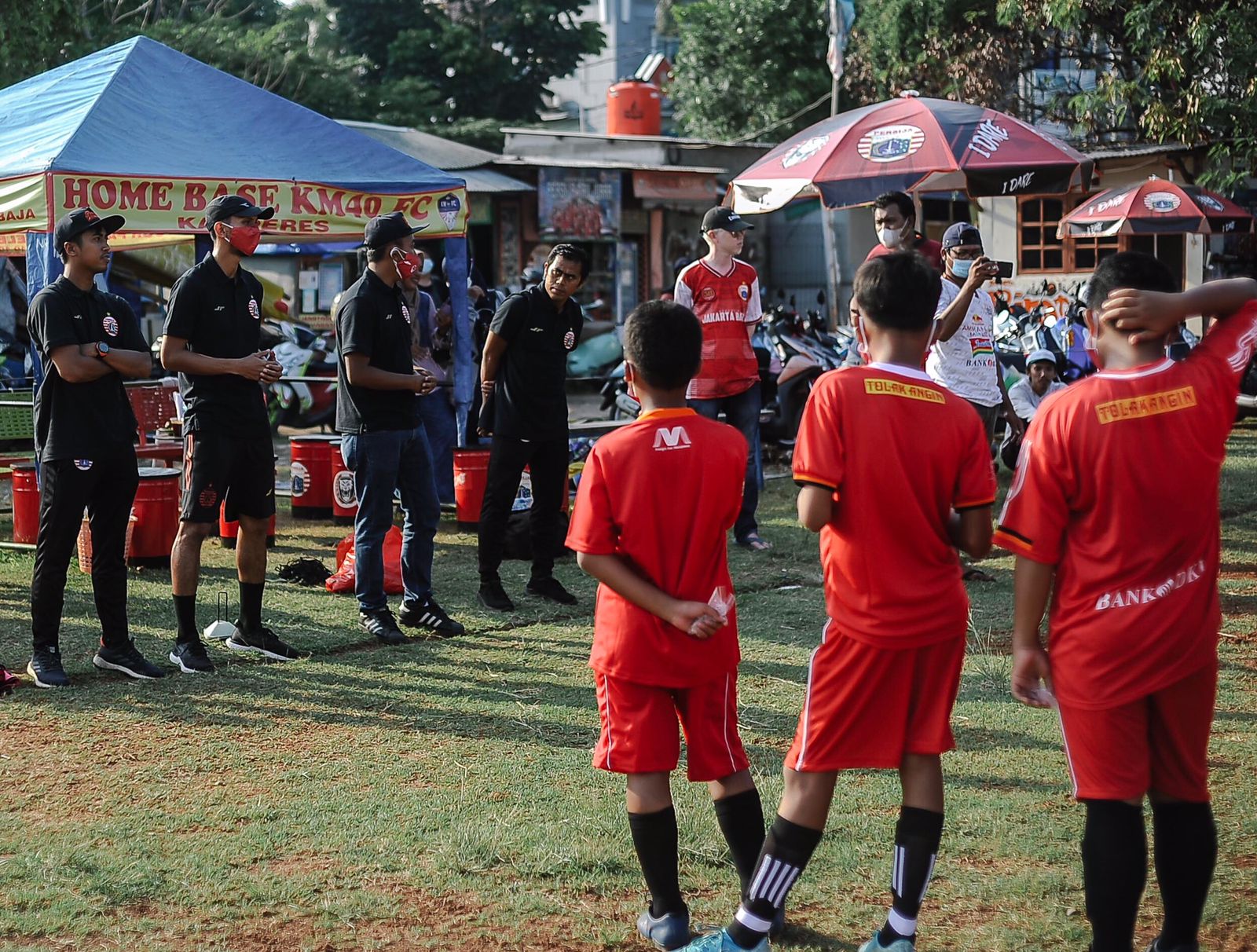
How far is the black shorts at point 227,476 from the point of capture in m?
6.41

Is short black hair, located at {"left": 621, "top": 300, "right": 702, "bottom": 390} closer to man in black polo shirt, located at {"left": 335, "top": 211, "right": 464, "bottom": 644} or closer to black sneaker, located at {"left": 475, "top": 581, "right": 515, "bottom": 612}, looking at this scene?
man in black polo shirt, located at {"left": 335, "top": 211, "right": 464, "bottom": 644}

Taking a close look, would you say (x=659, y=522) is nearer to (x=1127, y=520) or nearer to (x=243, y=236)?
(x=1127, y=520)

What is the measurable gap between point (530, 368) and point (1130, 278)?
485 cm

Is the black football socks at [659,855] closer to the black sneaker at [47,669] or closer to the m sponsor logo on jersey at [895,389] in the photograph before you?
the m sponsor logo on jersey at [895,389]

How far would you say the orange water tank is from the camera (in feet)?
105

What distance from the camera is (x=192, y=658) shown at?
6.54 metres

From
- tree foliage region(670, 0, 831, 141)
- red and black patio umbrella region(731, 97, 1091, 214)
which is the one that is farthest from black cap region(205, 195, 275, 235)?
tree foliage region(670, 0, 831, 141)

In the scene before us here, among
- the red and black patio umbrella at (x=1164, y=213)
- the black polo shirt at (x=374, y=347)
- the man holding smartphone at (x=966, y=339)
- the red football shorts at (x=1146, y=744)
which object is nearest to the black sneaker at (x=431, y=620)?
the black polo shirt at (x=374, y=347)

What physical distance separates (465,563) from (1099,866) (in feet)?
20.7

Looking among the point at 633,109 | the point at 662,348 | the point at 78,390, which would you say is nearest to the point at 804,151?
the point at 78,390

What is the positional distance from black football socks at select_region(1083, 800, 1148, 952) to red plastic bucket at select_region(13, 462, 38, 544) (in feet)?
25.3

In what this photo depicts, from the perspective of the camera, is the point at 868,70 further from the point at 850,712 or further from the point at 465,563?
the point at 850,712

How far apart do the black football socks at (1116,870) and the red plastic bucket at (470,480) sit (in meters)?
7.04

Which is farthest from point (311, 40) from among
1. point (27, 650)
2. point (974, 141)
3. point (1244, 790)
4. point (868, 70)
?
point (1244, 790)
